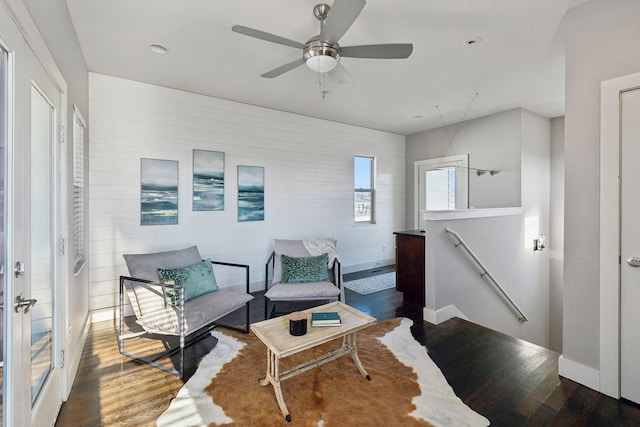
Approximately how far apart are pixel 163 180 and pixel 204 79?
133 cm

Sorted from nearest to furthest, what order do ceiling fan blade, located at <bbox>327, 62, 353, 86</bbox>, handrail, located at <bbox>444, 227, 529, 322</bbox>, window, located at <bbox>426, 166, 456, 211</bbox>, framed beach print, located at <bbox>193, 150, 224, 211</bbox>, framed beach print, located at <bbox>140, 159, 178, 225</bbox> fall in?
ceiling fan blade, located at <bbox>327, 62, 353, 86</bbox> < handrail, located at <bbox>444, 227, 529, 322</bbox> < framed beach print, located at <bbox>140, 159, 178, 225</bbox> < framed beach print, located at <bbox>193, 150, 224, 211</bbox> < window, located at <bbox>426, 166, 456, 211</bbox>

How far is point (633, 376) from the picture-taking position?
196 cm

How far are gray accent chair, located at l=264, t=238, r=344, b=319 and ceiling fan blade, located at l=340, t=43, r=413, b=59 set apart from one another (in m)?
2.37

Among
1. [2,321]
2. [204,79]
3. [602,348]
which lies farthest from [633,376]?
[204,79]

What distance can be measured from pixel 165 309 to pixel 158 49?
2427 millimetres

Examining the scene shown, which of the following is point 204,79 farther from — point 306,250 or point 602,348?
point 602,348

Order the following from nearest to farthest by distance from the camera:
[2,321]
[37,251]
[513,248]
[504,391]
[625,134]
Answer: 1. [2,321]
2. [37,251]
3. [625,134]
4. [504,391]
5. [513,248]

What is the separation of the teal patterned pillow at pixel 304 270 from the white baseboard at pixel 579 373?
2.31m

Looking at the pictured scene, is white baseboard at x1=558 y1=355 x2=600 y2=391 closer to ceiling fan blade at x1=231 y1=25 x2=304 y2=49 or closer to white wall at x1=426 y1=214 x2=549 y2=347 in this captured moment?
white wall at x1=426 y1=214 x2=549 y2=347

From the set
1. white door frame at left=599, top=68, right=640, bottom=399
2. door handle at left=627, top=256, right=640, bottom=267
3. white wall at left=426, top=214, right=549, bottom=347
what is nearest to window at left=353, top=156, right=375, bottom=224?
white wall at left=426, top=214, right=549, bottom=347

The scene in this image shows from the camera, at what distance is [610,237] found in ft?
6.64

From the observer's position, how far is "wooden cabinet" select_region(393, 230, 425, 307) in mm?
3783

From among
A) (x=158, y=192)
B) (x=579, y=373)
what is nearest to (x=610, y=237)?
(x=579, y=373)

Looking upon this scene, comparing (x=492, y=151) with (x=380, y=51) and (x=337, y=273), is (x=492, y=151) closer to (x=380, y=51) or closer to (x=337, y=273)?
(x=337, y=273)
